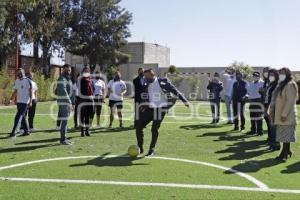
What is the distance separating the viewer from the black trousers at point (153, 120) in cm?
1152

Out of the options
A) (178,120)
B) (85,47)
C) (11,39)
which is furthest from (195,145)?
(85,47)

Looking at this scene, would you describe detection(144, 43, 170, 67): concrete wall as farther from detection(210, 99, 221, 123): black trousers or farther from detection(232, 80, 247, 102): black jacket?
detection(232, 80, 247, 102): black jacket

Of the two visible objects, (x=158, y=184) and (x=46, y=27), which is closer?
(x=158, y=184)

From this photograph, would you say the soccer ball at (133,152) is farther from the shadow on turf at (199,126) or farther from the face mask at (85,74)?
the shadow on turf at (199,126)

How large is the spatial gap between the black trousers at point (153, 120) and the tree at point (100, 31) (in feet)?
120

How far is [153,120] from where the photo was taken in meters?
11.6

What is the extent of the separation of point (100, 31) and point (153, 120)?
4007 cm

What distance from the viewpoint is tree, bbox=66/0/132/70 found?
4872 cm

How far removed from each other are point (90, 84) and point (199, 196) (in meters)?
8.03

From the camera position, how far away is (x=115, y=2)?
52000 millimetres

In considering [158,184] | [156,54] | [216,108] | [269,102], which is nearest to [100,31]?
[156,54]

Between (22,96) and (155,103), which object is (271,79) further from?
(22,96)

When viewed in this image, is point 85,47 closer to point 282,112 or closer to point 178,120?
point 178,120

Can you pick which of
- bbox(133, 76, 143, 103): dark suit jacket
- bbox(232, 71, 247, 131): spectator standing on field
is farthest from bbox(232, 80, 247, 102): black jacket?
bbox(133, 76, 143, 103): dark suit jacket
